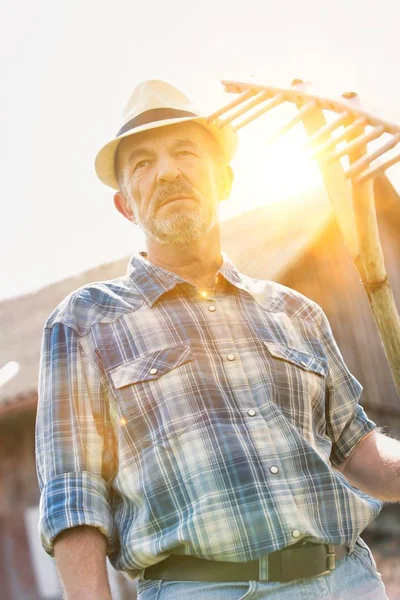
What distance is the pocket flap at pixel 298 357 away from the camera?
211 centimetres

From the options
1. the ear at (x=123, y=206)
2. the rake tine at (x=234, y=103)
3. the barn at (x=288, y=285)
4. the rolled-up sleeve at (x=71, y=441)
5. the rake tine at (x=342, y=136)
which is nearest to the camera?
the rake tine at (x=342, y=136)

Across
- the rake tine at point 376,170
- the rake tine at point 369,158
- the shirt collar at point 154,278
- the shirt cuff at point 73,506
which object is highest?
the rake tine at point 369,158

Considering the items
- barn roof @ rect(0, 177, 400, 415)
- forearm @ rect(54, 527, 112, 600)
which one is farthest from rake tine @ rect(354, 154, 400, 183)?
barn roof @ rect(0, 177, 400, 415)

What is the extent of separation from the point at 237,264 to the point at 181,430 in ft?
17.5

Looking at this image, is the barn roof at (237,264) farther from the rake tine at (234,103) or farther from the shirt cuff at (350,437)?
the rake tine at (234,103)

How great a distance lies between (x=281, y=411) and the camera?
77.0 inches

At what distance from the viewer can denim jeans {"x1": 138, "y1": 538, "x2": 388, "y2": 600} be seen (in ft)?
5.50

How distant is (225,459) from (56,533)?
46 centimetres

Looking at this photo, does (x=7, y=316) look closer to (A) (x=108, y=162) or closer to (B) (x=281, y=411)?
(A) (x=108, y=162)

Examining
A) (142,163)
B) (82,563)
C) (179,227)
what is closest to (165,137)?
(142,163)

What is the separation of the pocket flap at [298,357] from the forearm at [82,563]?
29.4 inches

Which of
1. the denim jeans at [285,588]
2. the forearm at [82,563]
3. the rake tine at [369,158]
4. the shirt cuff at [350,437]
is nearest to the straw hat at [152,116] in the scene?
the rake tine at [369,158]

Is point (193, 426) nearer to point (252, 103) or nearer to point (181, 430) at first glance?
point (181, 430)

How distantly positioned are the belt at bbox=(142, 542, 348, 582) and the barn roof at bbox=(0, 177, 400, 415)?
185 inches
